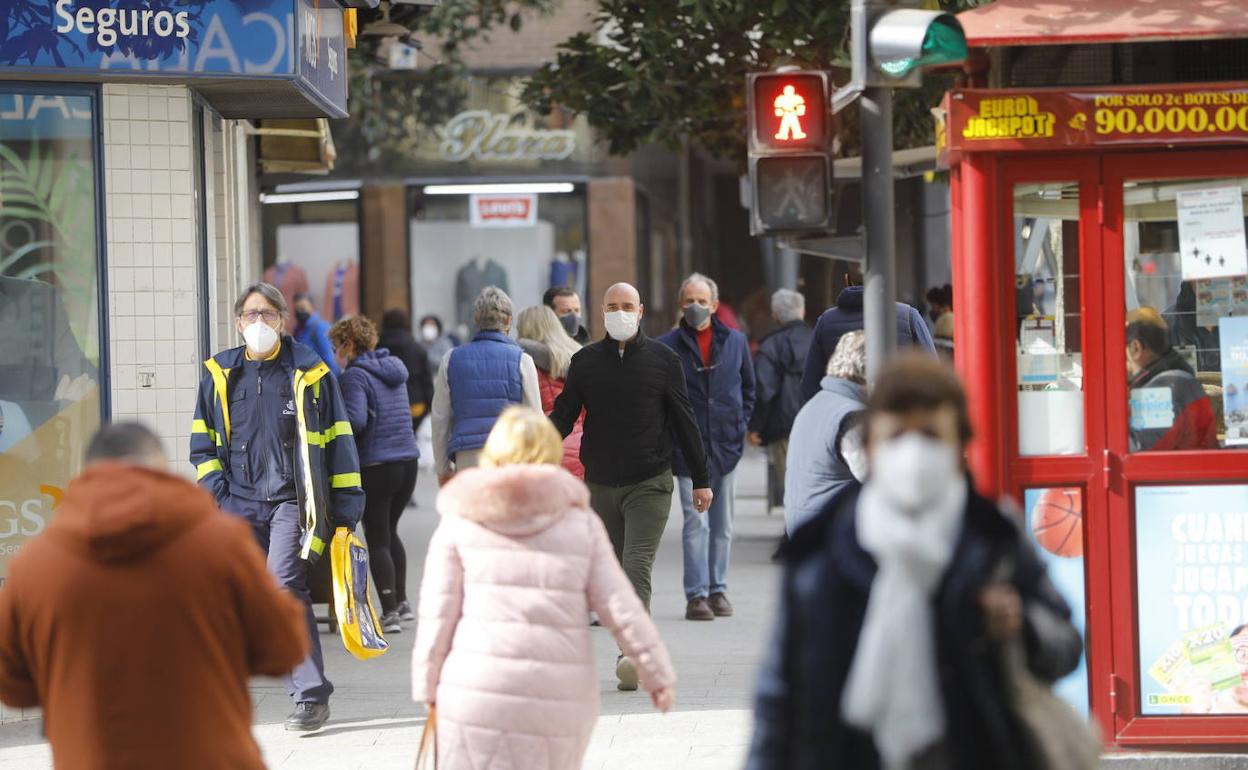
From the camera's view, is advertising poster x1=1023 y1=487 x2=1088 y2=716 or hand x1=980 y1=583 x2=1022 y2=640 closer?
hand x1=980 y1=583 x2=1022 y2=640

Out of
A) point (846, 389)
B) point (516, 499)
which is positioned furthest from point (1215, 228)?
point (516, 499)

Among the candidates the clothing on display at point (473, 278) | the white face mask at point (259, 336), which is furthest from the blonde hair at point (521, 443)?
the clothing on display at point (473, 278)

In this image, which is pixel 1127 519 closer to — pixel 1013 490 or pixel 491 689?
pixel 1013 490

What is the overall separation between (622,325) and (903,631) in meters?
5.40

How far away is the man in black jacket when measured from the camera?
8.64 m

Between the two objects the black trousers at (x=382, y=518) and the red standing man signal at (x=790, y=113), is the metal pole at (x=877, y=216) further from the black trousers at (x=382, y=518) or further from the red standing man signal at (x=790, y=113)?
the black trousers at (x=382, y=518)

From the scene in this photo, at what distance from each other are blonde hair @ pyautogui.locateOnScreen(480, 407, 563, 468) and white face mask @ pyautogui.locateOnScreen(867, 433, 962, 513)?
5.71ft

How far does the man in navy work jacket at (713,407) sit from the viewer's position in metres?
10.7

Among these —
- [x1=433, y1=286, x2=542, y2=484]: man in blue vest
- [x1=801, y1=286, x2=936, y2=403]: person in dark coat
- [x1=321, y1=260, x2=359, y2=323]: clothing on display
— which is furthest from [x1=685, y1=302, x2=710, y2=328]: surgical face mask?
[x1=321, y1=260, x2=359, y2=323]: clothing on display

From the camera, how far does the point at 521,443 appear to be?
16.8 ft

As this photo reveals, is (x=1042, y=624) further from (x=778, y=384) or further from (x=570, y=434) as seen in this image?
(x=778, y=384)

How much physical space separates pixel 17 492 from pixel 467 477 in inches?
159

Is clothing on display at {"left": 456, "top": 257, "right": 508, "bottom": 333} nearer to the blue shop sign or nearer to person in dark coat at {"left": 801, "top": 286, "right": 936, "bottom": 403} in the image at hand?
the blue shop sign

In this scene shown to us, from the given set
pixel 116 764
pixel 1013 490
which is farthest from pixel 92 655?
pixel 1013 490
